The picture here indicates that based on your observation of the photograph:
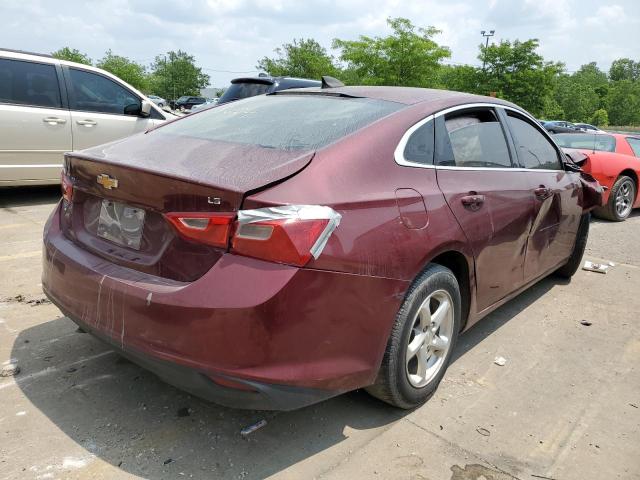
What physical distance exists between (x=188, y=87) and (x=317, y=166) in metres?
72.7

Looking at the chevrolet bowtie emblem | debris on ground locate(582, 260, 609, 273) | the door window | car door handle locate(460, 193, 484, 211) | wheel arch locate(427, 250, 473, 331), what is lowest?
debris on ground locate(582, 260, 609, 273)

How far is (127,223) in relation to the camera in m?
2.36

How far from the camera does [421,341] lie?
2639 mm

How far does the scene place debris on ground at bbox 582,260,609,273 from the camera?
5465mm

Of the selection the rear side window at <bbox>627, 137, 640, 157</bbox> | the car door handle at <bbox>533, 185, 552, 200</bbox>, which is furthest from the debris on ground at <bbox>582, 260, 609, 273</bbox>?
the rear side window at <bbox>627, 137, 640, 157</bbox>

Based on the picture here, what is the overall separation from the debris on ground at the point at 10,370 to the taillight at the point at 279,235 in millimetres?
1693

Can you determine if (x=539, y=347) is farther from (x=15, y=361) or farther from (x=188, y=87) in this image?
(x=188, y=87)

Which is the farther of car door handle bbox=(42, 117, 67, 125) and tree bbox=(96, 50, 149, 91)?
tree bbox=(96, 50, 149, 91)

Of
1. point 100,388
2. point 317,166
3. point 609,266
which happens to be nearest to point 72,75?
point 100,388

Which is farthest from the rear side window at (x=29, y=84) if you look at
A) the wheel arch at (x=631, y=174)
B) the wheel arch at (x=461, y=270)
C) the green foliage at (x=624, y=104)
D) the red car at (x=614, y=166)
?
the green foliage at (x=624, y=104)

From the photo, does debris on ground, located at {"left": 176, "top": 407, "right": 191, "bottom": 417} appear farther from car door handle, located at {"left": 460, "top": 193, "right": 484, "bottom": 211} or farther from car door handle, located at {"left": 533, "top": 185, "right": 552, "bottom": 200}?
car door handle, located at {"left": 533, "top": 185, "right": 552, "bottom": 200}

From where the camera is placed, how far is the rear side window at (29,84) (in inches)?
251

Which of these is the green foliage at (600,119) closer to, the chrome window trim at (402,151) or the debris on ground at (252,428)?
the chrome window trim at (402,151)

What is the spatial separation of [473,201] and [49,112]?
586 cm
